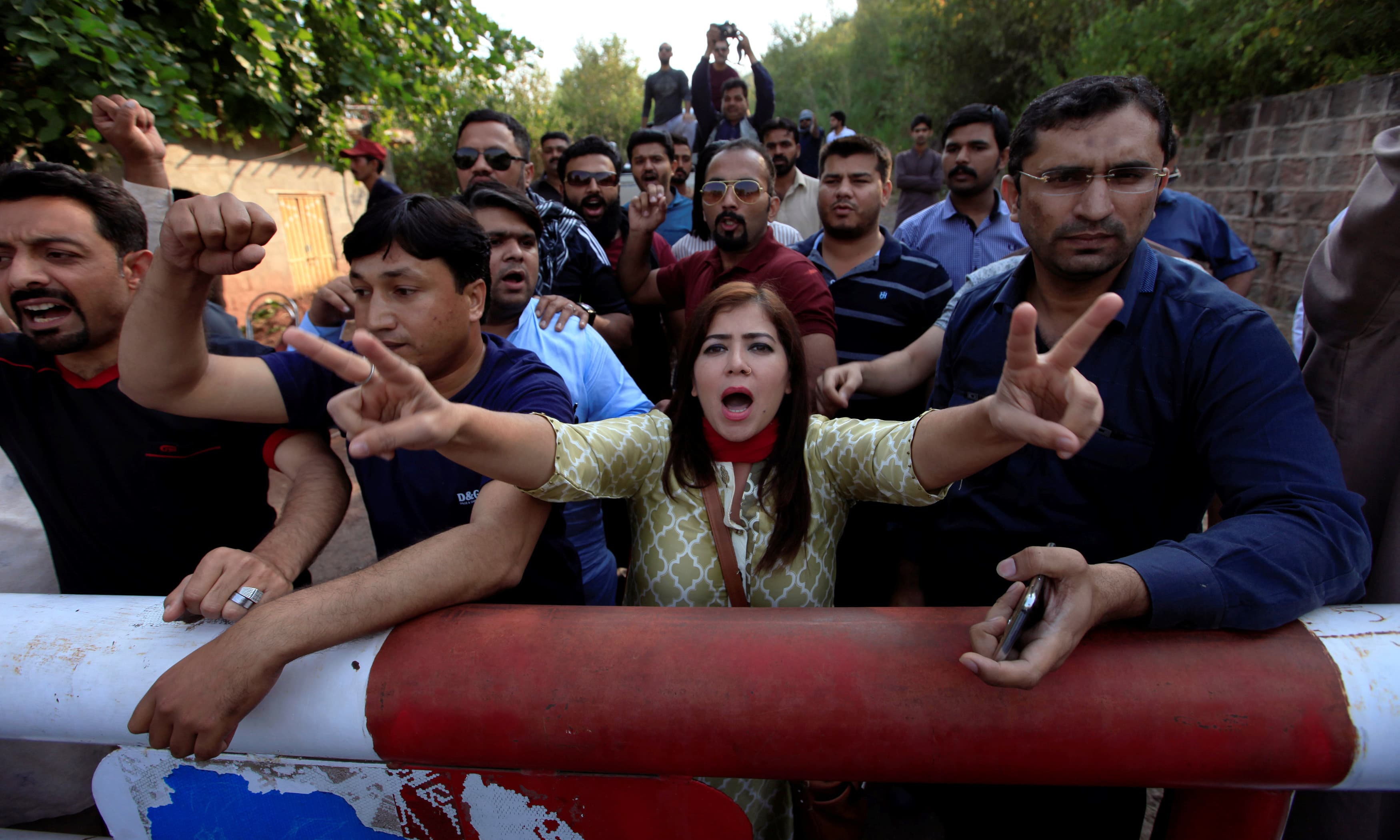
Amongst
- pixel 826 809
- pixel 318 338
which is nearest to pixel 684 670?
pixel 318 338

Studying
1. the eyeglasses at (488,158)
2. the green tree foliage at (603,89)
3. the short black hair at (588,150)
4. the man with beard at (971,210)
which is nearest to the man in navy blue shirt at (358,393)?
the eyeglasses at (488,158)

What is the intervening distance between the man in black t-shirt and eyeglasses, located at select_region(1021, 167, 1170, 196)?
1923 millimetres

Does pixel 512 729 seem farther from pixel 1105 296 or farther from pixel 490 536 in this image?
pixel 1105 296

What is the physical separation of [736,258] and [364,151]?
3756 millimetres

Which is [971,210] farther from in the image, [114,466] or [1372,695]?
[114,466]

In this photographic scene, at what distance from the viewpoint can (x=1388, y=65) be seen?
5363 millimetres

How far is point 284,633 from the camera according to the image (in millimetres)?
1172

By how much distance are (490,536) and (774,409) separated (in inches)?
30.2

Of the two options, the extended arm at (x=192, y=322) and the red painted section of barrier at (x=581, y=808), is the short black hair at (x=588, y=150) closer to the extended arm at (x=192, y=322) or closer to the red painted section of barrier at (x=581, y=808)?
the extended arm at (x=192, y=322)

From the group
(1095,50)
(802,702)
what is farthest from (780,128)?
(802,702)

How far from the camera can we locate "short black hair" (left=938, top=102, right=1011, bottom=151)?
4.01 metres

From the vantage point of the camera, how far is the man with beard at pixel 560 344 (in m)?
2.32

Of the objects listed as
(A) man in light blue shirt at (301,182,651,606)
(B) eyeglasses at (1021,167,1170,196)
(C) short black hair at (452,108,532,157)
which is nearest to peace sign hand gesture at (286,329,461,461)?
(A) man in light blue shirt at (301,182,651,606)

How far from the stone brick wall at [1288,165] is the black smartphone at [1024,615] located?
602 centimetres
